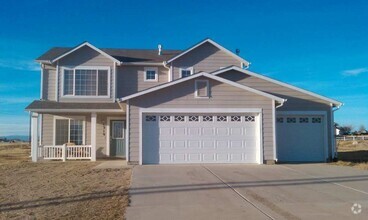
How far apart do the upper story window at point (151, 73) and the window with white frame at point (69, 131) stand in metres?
4.53

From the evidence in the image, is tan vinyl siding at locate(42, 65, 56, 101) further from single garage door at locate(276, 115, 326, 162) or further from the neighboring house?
single garage door at locate(276, 115, 326, 162)

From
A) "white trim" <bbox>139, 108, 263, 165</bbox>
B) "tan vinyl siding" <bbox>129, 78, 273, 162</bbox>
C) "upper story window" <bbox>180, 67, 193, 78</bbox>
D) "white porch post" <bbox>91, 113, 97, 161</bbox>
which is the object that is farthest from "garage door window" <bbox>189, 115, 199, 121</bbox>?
"upper story window" <bbox>180, 67, 193, 78</bbox>

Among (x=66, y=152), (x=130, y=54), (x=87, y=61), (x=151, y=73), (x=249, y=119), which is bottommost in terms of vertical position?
(x=66, y=152)

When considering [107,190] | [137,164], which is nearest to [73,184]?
[107,190]

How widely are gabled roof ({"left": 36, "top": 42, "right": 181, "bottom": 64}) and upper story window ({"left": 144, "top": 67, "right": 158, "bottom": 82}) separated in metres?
0.47

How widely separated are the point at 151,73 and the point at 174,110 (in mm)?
6197

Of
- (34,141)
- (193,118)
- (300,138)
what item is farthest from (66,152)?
(300,138)

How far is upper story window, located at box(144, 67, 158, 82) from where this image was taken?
75.8ft

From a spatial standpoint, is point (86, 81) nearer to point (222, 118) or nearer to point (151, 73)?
point (151, 73)

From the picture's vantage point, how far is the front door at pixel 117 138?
22781 millimetres

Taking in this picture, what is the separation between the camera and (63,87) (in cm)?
2180

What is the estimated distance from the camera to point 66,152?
20.9 metres

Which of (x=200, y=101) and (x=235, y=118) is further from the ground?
(x=200, y=101)

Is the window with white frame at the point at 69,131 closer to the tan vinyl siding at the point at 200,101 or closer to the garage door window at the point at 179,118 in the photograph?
the tan vinyl siding at the point at 200,101
